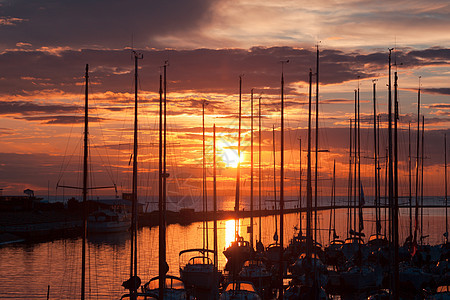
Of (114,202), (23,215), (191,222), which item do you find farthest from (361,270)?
(191,222)

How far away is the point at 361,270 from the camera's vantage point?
41.7 meters

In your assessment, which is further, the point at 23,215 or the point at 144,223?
the point at 144,223

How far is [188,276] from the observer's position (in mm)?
40031

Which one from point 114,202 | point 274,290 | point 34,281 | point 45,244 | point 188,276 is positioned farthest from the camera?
point 114,202

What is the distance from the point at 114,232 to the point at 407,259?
77.0m

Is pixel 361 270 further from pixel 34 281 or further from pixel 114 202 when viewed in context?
pixel 114 202

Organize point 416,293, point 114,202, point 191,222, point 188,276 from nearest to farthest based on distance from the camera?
point 416,293 → point 188,276 → point 114,202 → point 191,222

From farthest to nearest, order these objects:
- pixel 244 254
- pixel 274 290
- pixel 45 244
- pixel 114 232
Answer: pixel 114 232 < pixel 45 244 < pixel 244 254 < pixel 274 290

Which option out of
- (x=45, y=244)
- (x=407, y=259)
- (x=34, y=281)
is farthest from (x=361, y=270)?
(x=45, y=244)

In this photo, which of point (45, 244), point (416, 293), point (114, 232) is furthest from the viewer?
point (114, 232)

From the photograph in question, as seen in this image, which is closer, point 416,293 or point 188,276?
point 416,293

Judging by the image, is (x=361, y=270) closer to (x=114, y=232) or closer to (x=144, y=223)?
(x=114, y=232)

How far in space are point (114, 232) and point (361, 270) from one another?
81872 mm

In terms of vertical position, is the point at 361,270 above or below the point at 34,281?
above
